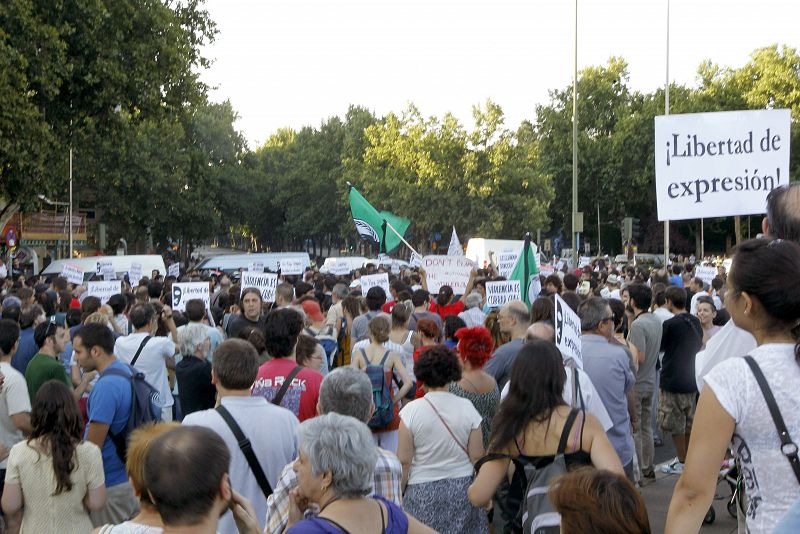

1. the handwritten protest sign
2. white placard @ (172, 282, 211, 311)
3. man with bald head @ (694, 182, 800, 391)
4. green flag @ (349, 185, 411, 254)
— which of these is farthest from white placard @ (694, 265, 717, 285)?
man with bald head @ (694, 182, 800, 391)

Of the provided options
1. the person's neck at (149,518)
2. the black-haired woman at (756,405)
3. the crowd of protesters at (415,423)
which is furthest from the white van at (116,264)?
the black-haired woman at (756,405)

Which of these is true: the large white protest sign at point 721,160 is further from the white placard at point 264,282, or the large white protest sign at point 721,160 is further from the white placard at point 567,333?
the white placard at point 264,282

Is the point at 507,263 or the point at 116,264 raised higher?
the point at 507,263

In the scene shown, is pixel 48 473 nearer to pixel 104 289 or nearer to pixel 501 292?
pixel 501 292

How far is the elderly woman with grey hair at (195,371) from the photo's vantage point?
21.8 ft

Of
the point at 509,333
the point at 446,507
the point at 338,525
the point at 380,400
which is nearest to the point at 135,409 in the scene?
the point at 380,400

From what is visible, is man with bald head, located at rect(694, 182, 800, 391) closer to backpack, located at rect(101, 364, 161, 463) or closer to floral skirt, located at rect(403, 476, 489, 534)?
floral skirt, located at rect(403, 476, 489, 534)

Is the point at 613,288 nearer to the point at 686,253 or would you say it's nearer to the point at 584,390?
the point at 584,390

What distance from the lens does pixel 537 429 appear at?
4.52 meters

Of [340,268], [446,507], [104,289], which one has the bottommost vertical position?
[446,507]

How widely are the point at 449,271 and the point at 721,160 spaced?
752 cm

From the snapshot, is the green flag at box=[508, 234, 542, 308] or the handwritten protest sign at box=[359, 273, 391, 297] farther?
the handwritten protest sign at box=[359, 273, 391, 297]

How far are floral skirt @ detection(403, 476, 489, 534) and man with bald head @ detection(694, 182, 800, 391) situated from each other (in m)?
2.23

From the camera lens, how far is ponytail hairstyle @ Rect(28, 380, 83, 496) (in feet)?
16.2
